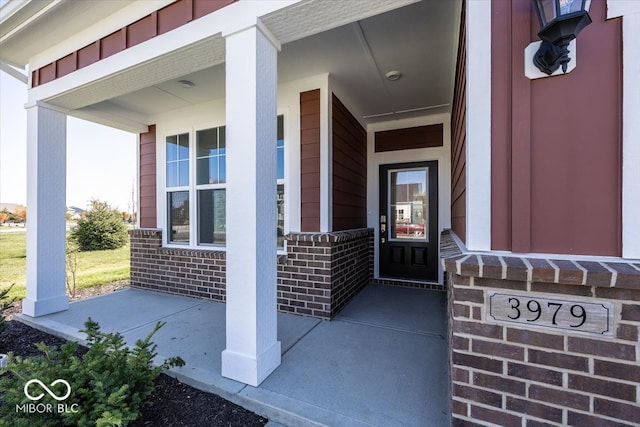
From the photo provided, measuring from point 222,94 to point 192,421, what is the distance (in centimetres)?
352

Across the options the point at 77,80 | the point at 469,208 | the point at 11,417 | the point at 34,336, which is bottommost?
the point at 34,336

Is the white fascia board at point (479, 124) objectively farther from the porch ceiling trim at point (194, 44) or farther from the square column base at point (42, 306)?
the square column base at point (42, 306)

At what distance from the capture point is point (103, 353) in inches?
65.8

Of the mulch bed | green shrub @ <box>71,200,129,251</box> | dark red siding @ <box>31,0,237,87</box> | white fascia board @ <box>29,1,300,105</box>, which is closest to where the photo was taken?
the mulch bed

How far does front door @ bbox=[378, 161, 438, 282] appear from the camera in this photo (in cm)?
423

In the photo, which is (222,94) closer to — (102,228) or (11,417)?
(11,417)

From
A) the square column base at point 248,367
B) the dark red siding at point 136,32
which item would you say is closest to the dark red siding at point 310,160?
the dark red siding at point 136,32

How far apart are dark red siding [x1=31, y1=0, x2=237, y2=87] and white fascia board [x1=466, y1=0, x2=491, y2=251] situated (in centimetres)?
160

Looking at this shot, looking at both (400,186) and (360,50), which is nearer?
(360,50)

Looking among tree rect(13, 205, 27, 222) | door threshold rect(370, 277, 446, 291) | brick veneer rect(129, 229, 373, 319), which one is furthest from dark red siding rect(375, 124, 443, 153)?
tree rect(13, 205, 27, 222)

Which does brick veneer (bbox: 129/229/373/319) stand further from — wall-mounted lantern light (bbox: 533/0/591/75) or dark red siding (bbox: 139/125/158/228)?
wall-mounted lantern light (bbox: 533/0/591/75)

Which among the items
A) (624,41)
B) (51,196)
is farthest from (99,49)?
(624,41)

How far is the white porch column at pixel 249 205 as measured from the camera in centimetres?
186

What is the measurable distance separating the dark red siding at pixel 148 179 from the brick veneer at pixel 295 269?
0.23 m
